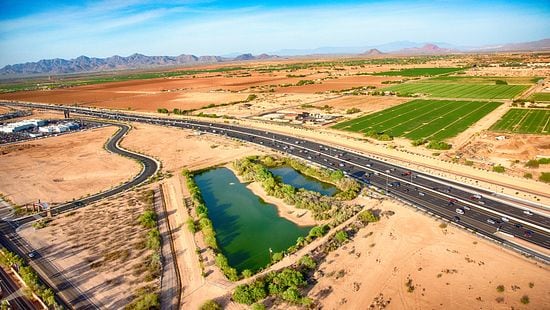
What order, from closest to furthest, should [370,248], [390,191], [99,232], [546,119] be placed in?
[370,248] < [99,232] < [390,191] < [546,119]

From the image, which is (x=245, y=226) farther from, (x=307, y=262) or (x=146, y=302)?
(x=146, y=302)

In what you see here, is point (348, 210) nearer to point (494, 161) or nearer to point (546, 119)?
point (494, 161)

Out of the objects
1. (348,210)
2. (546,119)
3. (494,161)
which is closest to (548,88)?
(546,119)

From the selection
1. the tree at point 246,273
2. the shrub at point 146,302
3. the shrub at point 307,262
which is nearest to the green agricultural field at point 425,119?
the shrub at point 307,262

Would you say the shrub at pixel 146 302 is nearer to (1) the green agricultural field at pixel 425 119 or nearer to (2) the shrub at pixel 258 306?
→ (2) the shrub at pixel 258 306

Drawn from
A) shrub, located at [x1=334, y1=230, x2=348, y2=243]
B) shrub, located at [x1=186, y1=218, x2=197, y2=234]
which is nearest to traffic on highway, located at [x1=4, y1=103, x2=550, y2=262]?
shrub, located at [x1=334, y1=230, x2=348, y2=243]
